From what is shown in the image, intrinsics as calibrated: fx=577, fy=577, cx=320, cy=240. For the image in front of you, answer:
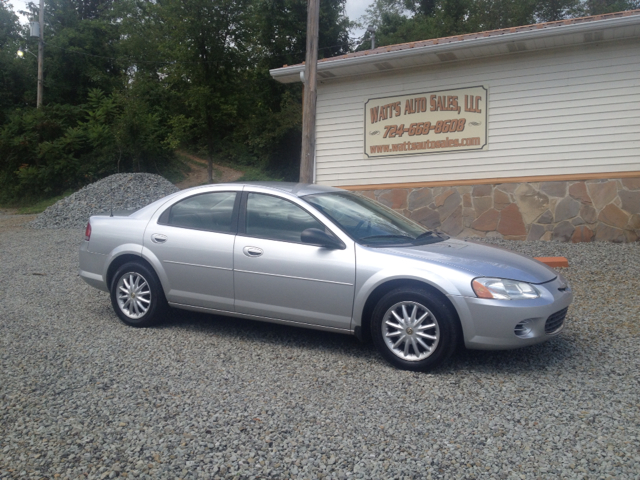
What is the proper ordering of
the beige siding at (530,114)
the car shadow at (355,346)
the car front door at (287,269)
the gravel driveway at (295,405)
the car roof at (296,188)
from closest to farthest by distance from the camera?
the gravel driveway at (295,405) < the car shadow at (355,346) < the car front door at (287,269) < the car roof at (296,188) < the beige siding at (530,114)

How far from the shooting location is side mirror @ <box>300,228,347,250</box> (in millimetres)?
4824

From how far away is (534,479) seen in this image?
291cm

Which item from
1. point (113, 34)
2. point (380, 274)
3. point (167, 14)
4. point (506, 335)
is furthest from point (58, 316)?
point (113, 34)

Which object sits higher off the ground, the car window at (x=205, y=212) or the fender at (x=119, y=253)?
the car window at (x=205, y=212)

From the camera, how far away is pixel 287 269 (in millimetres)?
4996

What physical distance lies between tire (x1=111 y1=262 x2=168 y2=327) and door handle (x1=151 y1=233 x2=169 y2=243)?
0.97 feet

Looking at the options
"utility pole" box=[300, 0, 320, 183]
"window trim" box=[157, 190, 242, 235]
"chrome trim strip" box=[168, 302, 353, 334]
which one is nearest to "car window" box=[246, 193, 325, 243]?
"window trim" box=[157, 190, 242, 235]

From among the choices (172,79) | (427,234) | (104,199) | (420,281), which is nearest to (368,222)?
(427,234)

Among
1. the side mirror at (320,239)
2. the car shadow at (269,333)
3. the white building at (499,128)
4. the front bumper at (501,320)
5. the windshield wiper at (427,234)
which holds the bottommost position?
the car shadow at (269,333)

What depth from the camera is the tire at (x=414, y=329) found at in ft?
14.4

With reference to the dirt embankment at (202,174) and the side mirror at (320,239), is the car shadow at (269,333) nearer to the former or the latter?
the side mirror at (320,239)

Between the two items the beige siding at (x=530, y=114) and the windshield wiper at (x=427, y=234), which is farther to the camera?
the beige siding at (x=530, y=114)

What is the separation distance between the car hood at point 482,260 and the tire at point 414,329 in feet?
1.11

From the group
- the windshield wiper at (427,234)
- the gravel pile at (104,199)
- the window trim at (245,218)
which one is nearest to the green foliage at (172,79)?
the gravel pile at (104,199)
